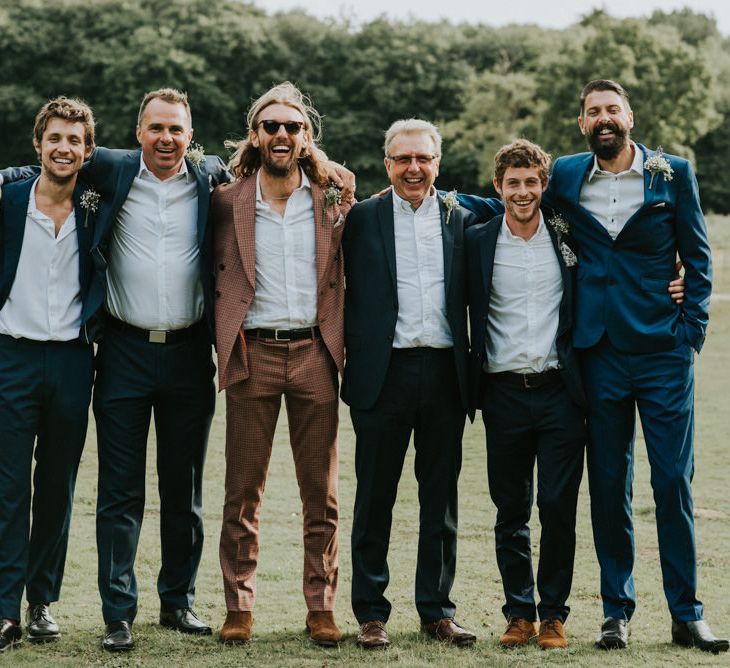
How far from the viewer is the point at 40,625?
5445mm

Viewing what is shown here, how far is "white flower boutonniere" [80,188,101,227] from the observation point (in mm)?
5414

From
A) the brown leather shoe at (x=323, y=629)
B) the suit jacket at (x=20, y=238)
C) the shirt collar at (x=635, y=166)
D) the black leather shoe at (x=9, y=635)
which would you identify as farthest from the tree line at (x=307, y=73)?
the black leather shoe at (x=9, y=635)

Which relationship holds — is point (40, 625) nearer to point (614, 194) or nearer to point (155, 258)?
point (155, 258)

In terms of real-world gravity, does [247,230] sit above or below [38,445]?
above

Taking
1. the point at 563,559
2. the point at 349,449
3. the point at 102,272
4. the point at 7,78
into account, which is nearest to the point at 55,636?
the point at 102,272

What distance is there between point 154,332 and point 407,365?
4.16ft

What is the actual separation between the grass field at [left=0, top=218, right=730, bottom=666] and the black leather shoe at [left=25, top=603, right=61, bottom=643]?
7 cm

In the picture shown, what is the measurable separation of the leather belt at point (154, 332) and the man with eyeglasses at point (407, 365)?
0.81 meters

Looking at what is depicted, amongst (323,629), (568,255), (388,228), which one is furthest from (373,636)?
(568,255)

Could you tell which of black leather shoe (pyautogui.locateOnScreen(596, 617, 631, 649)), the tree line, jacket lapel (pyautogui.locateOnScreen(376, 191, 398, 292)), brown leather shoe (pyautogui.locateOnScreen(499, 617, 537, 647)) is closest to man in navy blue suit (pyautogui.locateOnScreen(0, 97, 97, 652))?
jacket lapel (pyautogui.locateOnScreen(376, 191, 398, 292))

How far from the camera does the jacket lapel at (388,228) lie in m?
5.39

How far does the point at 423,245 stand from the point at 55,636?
2680 millimetres

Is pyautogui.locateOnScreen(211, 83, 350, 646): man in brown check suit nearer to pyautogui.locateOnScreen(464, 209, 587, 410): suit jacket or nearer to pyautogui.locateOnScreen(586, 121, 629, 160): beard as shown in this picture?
pyautogui.locateOnScreen(464, 209, 587, 410): suit jacket

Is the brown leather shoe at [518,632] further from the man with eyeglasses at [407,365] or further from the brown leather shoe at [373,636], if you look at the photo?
the brown leather shoe at [373,636]
